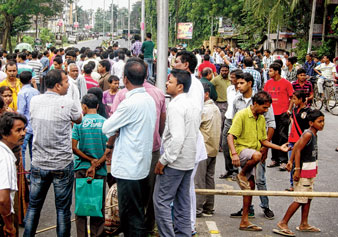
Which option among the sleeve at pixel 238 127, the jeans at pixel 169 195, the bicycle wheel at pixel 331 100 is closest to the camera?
the jeans at pixel 169 195

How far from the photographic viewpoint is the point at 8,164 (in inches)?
139

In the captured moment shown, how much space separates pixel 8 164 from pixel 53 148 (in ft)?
4.14

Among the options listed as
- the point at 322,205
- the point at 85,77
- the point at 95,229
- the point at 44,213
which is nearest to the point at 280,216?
the point at 322,205

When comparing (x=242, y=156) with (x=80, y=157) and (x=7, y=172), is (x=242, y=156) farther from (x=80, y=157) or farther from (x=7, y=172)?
(x=7, y=172)

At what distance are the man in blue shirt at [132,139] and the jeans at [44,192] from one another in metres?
0.70

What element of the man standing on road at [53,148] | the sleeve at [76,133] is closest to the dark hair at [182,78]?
the man standing on road at [53,148]

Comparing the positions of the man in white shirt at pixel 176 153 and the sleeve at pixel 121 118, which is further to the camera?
the man in white shirt at pixel 176 153

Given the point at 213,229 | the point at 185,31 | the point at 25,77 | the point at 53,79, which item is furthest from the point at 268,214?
the point at 185,31

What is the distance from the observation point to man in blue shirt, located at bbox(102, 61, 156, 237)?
4398mm

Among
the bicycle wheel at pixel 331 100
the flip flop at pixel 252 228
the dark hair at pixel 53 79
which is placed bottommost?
the flip flop at pixel 252 228

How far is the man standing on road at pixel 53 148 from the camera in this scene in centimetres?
476

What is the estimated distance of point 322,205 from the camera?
23.6 ft

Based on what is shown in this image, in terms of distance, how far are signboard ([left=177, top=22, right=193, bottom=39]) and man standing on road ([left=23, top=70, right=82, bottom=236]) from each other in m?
46.6

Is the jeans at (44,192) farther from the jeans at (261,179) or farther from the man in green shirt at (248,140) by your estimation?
the jeans at (261,179)
